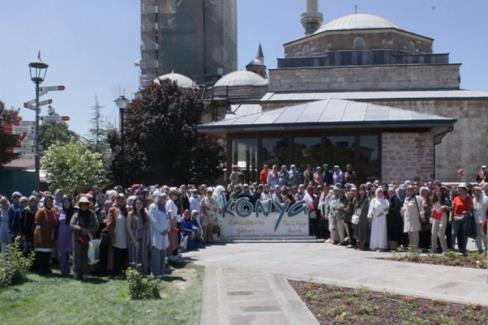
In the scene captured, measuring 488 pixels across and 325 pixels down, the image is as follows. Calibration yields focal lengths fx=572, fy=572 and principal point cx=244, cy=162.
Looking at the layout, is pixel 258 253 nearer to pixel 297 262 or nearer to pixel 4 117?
pixel 297 262

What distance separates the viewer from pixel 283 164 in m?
22.3

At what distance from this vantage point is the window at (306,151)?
21.8m

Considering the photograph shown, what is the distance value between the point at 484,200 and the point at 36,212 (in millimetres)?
10322

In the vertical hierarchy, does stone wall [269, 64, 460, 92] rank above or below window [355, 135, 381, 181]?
above

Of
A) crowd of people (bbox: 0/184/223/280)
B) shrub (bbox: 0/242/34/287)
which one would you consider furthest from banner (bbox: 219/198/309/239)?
shrub (bbox: 0/242/34/287)

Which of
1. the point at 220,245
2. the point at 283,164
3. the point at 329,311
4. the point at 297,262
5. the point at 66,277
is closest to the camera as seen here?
the point at 329,311

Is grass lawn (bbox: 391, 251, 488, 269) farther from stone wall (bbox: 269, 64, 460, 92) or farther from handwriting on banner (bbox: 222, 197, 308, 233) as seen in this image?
stone wall (bbox: 269, 64, 460, 92)

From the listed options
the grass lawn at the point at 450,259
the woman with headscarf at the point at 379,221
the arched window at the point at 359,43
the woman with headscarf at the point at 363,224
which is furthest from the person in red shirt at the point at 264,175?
the arched window at the point at 359,43

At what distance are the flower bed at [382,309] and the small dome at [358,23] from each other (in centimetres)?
4010

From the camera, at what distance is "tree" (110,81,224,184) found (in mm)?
39812

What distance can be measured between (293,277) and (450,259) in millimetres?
4109

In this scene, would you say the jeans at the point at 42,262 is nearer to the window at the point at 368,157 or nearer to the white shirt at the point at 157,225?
the white shirt at the point at 157,225

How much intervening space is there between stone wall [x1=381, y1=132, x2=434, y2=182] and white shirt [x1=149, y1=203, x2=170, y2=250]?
11.8 metres

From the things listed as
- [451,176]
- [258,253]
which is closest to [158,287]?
[258,253]
